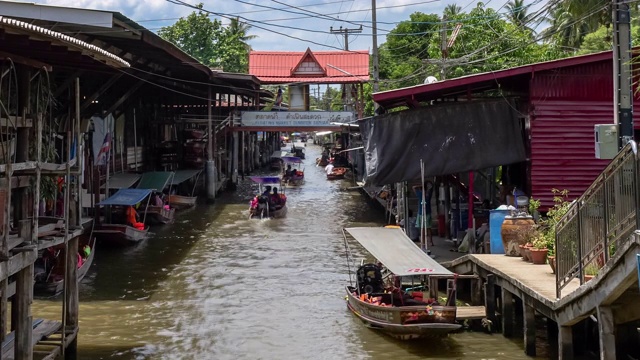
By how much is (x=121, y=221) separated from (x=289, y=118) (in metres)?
13.3

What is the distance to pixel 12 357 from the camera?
9.02m

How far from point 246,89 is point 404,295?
24.7 metres

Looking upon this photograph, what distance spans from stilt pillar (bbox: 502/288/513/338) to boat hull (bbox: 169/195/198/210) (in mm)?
20294

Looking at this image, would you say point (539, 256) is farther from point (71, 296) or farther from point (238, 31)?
point (238, 31)

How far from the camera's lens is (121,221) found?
23812mm

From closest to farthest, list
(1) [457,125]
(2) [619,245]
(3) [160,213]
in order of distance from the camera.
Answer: (2) [619,245]
(1) [457,125]
(3) [160,213]

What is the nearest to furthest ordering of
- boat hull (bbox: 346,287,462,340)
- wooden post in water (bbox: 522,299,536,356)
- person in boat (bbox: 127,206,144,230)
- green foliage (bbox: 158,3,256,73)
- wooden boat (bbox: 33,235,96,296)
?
wooden post in water (bbox: 522,299,536,356) < boat hull (bbox: 346,287,462,340) < wooden boat (bbox: 33,235,96,296) < person in boat (bbox: 127,206,144,230) < green foliage (bbox: 158,3,256,73)

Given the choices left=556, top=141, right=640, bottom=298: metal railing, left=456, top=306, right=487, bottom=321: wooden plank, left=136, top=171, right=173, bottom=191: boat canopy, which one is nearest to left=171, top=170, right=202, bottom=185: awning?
left=136, top=171, right=173, bottom=191: boat canopy

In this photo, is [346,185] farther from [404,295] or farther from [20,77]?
[20,77]

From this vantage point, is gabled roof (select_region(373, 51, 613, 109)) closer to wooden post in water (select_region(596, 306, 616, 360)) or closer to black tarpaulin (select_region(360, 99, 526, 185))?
black tarpaulin (select_region(360, 99, 526, 185))

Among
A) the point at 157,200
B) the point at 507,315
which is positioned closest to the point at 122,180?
the point at 157,200

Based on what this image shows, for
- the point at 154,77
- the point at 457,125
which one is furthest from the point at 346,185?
the point at 457,125

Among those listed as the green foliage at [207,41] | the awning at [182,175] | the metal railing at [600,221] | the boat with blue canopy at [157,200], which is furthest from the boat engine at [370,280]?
the green foliage at [207,41]

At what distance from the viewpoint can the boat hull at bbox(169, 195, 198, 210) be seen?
100ft
